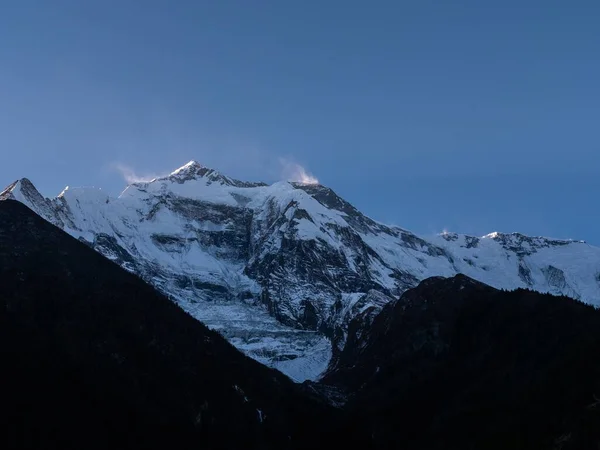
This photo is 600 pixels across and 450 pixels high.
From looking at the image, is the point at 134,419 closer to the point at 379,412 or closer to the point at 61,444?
the point at 61,444

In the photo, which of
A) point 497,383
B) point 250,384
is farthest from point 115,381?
point 497,383

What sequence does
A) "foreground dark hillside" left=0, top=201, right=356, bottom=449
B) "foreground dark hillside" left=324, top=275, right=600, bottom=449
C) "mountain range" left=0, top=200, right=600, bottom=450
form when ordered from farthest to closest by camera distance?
"foreground dark hillside" left=0, top=201, right=356, bottom=449 → "mountain range" left=0, top=200, right=600, bottom=450 → "foreground dark hillside" left=324, top=275, right=600, bottom=449

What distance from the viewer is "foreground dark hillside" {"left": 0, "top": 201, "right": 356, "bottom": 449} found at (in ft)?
465

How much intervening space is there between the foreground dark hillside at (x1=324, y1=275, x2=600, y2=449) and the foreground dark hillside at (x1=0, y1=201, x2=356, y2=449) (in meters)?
16.9

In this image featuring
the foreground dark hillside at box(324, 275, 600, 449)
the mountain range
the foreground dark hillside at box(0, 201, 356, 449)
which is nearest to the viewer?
the foreground dark hillside at box(324, 275, 600, 449)

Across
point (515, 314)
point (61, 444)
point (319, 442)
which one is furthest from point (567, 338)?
point (61, 444)

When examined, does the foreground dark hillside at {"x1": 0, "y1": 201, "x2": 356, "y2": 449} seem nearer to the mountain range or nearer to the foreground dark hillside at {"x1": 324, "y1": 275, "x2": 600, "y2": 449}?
the mountain range

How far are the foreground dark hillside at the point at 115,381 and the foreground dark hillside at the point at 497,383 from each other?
16871 millimetres

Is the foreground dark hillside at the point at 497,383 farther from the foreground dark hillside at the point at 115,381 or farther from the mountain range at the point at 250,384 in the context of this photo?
the foreground dark hillside at the point at 115,381

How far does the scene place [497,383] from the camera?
15412cm

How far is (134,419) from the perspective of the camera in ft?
497

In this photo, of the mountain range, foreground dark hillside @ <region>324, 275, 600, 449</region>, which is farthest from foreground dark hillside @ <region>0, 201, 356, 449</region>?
foreground dark hillside @ <region>324, 275, 600, 449</region>

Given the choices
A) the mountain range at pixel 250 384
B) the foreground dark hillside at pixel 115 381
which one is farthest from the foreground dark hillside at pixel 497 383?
the foreground dark hillside at pixel 115 381

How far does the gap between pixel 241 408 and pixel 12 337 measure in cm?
4428
